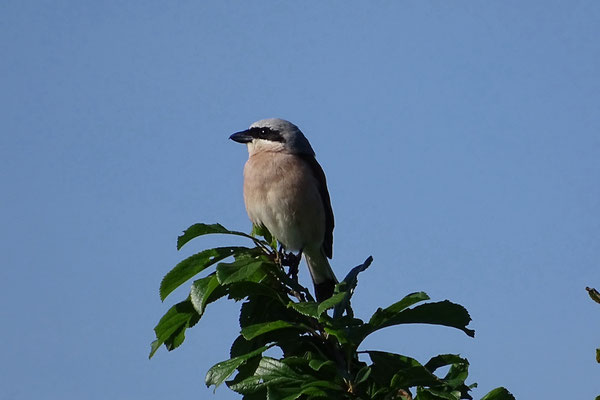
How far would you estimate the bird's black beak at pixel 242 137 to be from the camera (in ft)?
22.3

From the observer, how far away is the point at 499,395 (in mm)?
2711

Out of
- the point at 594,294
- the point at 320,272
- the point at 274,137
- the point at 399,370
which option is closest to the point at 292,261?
the point at 320,272

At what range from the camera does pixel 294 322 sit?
123 inches

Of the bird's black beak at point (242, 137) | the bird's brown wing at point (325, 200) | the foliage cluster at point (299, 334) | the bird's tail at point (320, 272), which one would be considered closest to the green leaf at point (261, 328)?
the foliage cluster at point (299, 334)

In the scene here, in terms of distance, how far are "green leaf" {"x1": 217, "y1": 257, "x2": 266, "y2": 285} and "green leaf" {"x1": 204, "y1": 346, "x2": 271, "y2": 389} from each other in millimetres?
296

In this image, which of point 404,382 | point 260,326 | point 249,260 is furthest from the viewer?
point 249,260

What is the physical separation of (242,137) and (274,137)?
290 millimetres

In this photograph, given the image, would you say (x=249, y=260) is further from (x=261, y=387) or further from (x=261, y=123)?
(x=261, y=123)

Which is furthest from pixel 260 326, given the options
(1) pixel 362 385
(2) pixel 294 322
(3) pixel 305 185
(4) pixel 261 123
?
(4) pixel 261 123

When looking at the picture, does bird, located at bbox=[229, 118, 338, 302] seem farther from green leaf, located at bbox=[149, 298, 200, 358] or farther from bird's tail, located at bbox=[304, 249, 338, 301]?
green leaf, located at bbox=[149, 298, 200, 358]

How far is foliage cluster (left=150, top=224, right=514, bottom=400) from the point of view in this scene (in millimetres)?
2707

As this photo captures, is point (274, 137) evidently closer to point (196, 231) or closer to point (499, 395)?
point (196, 231)

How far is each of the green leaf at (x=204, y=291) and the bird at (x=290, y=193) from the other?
2.84 metres

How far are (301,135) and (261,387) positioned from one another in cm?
425
